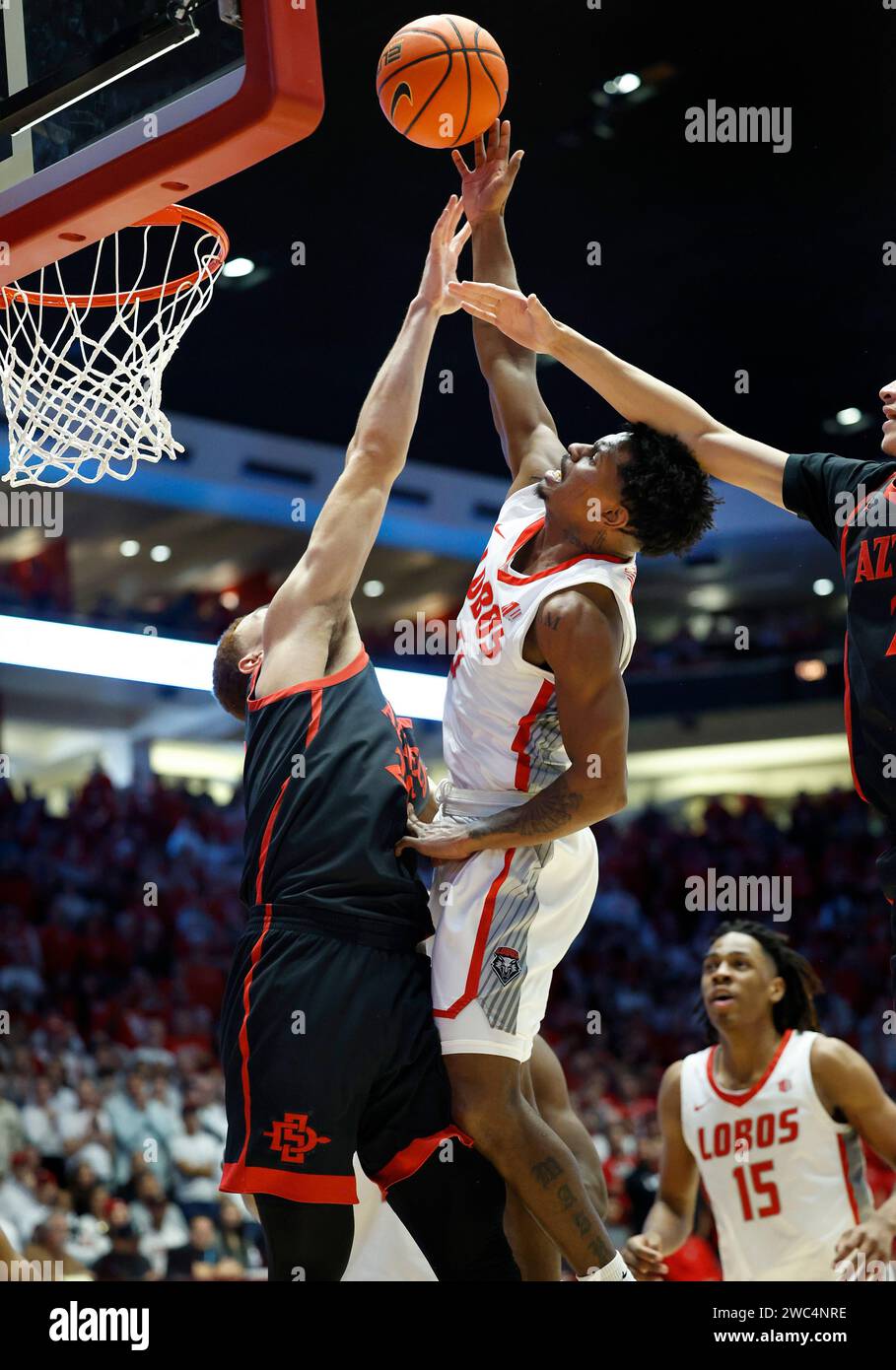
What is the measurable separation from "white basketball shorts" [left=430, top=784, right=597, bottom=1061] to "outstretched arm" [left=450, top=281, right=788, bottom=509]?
86cm

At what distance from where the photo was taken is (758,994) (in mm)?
5020

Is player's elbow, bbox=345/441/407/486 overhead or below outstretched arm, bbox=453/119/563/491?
below

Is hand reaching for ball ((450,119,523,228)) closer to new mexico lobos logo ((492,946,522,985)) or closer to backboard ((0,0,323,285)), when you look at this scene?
backboard ((0,0,323,285))

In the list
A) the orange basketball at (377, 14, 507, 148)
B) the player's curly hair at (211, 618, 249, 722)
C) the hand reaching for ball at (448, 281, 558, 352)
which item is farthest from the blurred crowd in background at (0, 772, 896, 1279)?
the orange basketball at (377, 14, 507, 148)

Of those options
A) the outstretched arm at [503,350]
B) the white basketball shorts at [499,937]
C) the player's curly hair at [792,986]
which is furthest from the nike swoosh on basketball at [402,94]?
the player's curly hair at [792,986]

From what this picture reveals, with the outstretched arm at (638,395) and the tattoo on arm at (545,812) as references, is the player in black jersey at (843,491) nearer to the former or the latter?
the outstretched arm at (638,395)

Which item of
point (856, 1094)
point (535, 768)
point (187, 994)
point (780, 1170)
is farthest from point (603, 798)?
point (187, 994)

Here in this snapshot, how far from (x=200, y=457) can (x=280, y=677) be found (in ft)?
29.2

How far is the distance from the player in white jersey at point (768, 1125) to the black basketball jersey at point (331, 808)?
5.54 feet

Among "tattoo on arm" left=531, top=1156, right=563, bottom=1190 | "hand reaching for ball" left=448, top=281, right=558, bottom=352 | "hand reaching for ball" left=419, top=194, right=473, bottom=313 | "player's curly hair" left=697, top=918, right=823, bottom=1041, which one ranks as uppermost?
"hand reaching for ball" left=419, top=194, right=473, bottom=313

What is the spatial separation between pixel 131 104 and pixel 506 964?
2.04 m

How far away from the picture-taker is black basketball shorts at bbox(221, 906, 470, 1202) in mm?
3203
